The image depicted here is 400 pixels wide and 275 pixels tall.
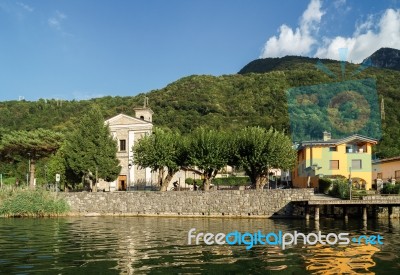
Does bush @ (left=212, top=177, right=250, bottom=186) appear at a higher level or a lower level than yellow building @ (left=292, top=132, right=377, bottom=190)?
lower

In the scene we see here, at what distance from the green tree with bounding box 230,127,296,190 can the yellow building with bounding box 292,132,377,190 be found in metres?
6.21

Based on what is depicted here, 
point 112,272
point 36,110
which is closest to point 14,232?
point 112,272

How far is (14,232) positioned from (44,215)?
12.4m

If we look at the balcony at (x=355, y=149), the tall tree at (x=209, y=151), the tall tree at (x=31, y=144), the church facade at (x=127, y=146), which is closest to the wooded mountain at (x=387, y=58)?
the balcony at (x=355, y=149)

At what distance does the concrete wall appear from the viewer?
120ft

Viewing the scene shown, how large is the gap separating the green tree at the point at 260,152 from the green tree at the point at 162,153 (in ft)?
18.6

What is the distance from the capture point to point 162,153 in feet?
139

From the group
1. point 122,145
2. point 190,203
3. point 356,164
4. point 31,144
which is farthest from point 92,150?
point 356,164

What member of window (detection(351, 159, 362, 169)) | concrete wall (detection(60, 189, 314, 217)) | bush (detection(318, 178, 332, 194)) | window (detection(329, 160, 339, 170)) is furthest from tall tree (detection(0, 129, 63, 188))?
window (detection(351, 159, 362, 169))

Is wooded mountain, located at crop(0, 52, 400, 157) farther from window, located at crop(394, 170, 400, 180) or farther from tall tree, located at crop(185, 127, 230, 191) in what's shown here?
tall tree, located at crop(185, 127, 230, 191)

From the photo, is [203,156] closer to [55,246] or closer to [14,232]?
[14,232]

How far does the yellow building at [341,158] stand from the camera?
150 feet

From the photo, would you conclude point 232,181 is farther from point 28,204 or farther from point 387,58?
point 387,58

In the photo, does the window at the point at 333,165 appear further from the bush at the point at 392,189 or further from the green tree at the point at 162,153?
the green tree at the point at 162,153
